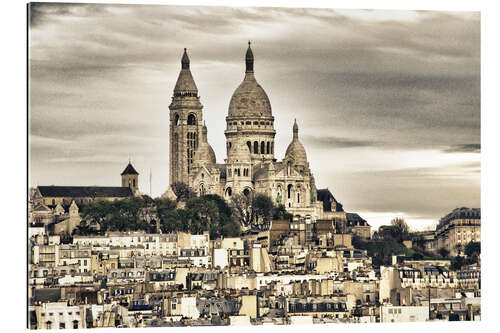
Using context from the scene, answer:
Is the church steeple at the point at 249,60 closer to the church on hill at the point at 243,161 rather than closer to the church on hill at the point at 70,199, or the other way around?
the church on hill at the point at 70,199

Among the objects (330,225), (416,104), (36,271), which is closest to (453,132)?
(416,104)

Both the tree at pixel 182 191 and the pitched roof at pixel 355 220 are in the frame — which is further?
the tree at pixel 182 191

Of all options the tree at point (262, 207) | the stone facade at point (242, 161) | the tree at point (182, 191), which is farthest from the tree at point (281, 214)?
the tree at point (182, 191)

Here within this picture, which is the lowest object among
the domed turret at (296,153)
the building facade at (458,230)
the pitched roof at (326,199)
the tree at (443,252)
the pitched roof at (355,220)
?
the tree at (443,252)

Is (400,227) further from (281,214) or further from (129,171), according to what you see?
(281,214)

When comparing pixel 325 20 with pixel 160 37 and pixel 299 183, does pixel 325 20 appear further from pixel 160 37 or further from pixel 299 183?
pixel 299 183

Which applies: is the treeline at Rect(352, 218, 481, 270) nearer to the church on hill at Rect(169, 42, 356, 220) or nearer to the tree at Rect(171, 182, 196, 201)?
the tree at Rect(171, 182, 196, 201)

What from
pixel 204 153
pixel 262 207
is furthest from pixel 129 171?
pixel 204 153

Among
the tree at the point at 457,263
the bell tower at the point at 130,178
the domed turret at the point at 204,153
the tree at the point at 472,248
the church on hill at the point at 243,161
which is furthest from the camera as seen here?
the domed turret at the point at 204,153
